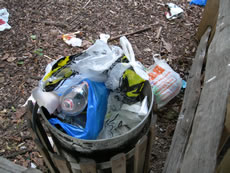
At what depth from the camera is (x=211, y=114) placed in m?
1.37

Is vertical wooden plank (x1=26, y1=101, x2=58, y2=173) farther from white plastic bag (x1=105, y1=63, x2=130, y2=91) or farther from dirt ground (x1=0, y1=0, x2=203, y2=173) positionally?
dirt ground (x1=0, y1=0, x2=203, y2=173)

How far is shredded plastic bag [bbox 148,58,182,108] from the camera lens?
8.04 feet

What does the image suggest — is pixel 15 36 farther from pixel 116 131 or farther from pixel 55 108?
pixel 116 131

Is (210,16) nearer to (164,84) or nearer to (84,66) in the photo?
(164,84)

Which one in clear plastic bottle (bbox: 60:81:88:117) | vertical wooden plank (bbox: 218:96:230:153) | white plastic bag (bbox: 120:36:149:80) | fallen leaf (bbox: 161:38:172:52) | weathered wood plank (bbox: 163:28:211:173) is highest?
white plastic bag (bbox: 120:36:149:80)

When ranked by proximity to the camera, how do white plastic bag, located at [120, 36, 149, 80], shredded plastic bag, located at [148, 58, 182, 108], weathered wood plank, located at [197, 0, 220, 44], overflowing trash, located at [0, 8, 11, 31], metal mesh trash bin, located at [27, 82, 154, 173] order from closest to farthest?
metal mesh trash bin, located at [27, 82, 154, 173]
white plastic bag, located at [120, 36, 149, 80]
shredded plastic bag, located at [148, 58, 182, 108]
weathered wood plank, located at [197, 0, 220, 44]
overflowing trash, located at [0, 8, 11, 31]

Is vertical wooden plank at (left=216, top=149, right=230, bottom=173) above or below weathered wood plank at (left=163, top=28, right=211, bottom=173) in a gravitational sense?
above

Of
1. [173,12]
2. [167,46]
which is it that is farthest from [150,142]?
[173,12]

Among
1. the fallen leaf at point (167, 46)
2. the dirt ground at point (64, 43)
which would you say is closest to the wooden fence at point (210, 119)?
the dirt ground at point (64, 43)

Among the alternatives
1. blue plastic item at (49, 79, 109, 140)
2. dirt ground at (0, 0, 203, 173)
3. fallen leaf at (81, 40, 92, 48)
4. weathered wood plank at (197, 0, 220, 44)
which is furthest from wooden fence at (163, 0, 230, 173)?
fallen leaf at (81, 40, 92, 48)

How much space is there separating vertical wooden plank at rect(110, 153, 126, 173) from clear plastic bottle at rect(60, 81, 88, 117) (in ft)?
1.38

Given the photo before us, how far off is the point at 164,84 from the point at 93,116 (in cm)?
129

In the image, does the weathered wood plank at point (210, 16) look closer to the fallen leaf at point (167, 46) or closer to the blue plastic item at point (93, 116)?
the fallen leaf at point (167, 46)

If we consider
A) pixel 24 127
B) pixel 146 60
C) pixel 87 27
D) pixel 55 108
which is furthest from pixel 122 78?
pixel 87 27
